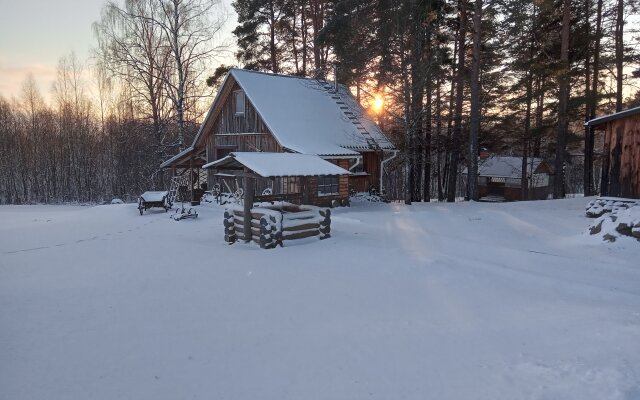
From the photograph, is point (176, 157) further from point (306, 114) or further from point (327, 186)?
point (327, 186)

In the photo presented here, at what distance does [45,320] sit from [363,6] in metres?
22.6

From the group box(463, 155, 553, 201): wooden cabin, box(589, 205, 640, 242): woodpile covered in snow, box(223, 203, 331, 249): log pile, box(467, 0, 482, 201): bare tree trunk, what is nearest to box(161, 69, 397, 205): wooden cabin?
box(467, 0, 482, 201): bare tree trunk

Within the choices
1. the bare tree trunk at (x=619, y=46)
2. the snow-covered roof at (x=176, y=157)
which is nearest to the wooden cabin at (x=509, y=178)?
the bare tree trunk at (x=619, y=46)

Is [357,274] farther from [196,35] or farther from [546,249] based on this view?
[196,35]

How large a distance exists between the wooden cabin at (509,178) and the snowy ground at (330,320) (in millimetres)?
27047

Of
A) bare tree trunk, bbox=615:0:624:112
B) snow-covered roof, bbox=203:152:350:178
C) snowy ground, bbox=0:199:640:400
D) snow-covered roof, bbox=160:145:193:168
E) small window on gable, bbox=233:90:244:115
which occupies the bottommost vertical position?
snowy ground, bbox=0:199:640:400

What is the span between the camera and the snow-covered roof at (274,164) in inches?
445

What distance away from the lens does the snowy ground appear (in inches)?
169

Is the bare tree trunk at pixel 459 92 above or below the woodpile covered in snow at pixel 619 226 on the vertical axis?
above

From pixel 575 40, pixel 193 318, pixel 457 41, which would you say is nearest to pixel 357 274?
pixel 193 318

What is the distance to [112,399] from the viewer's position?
13.4ft

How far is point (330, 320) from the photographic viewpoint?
19.4 ft

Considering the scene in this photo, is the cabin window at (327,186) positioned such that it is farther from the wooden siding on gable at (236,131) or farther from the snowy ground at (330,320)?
the snowy ground at (330,320)

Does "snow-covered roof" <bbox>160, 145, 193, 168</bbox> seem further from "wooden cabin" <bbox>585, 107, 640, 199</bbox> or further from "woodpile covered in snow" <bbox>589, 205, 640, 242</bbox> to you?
"woodpile covered in snow" <bbox>589, 205, 640, 242</bbox>
